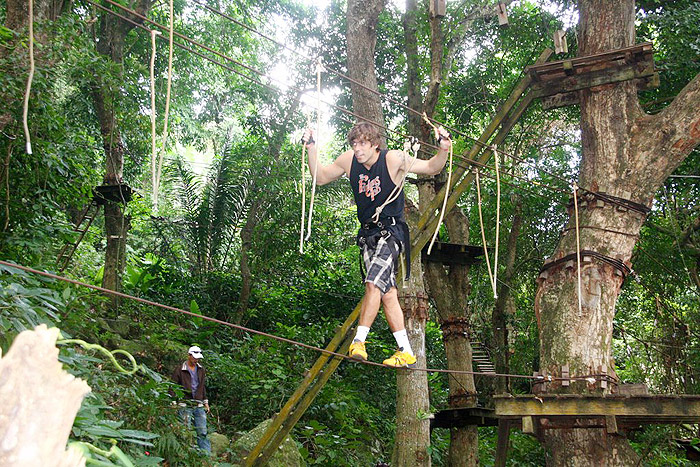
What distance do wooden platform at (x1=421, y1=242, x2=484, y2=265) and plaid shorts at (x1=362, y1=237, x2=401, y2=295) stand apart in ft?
15.0

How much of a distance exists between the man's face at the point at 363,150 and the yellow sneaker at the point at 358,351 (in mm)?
1183

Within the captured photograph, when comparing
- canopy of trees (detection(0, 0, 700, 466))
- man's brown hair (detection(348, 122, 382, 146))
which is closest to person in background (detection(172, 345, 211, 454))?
canopy of trees (detection(0, 0, 700, 466))

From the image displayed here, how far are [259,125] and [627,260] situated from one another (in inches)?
277

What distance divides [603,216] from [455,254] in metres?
3.29

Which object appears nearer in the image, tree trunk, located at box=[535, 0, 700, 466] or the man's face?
the man's face

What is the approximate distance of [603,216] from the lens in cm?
611

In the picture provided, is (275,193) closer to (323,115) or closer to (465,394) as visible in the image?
(323,115)

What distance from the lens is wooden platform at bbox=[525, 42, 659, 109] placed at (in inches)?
241

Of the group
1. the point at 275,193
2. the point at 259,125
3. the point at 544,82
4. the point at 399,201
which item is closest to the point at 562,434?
the point at 399,201

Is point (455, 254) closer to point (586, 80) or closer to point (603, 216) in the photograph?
point (603, 216)

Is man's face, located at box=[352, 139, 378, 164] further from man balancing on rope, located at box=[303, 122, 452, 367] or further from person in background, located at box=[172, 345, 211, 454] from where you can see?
person in background, located at box=[172, 345, 211, 454]

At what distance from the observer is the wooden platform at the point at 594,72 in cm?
612

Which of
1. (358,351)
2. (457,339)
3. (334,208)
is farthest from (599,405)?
(334,208)

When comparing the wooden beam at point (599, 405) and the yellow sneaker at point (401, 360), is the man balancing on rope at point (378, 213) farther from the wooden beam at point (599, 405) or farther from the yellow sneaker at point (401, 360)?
the wooden beam at point (599, 405)
